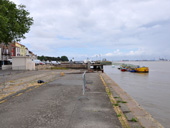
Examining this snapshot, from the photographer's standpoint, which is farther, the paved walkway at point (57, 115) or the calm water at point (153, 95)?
the calm water at point (153, 95)

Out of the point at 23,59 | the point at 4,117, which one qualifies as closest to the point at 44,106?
the point at 4,117

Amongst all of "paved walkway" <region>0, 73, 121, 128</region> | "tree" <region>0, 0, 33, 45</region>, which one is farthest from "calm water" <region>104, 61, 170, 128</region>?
"tree" <region>0, 0, 33, 45</region>

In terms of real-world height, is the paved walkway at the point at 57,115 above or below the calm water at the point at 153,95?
above

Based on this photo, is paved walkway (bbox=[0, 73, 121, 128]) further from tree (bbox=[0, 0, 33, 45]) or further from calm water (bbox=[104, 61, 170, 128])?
tree (bbox=[0, 0, 33, 45])

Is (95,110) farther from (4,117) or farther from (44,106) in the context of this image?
(4,117)

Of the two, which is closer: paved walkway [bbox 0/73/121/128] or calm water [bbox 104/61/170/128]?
paved walkway [bbox 0/73/121/128]

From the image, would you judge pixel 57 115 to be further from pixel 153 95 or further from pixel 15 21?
pixel 15 21

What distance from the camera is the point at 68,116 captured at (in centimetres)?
545

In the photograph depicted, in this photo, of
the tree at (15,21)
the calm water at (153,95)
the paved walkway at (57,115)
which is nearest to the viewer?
the paved walkway at (57,115)

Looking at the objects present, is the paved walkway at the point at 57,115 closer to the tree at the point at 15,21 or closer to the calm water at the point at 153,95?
the calm water at the point at 153,95

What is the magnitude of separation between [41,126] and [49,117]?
30.0 inches

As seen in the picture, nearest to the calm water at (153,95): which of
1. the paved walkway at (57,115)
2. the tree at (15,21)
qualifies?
the paved walkway at (57,115)

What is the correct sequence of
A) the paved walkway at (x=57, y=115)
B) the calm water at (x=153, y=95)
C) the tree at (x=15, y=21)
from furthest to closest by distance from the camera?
1. the tree at (x=15, y=21)
2. the calm water at (x=153, y=95)
3. the paved walkway at (x=57, y=115)

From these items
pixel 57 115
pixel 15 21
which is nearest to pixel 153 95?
pixel 57 115
